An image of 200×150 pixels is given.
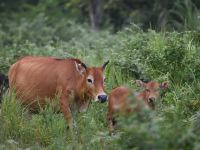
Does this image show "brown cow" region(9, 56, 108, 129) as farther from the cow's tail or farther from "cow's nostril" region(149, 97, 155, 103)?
"cow's nostril" region(149, 97, 155, 103)

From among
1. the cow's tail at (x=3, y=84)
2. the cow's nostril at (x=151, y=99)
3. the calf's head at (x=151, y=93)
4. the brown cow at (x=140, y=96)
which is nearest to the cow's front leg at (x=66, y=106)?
the brown cow at (x=140, y=96)

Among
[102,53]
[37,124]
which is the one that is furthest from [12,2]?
[37,124]

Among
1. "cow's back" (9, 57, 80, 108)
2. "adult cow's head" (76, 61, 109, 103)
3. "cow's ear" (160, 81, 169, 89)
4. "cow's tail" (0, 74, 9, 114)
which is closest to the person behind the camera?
"adult cow's head" (76, 61, 109, 103)

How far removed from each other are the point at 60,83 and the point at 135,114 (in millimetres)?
3228

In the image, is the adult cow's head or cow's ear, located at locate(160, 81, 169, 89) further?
cow's ear, located at locate(160, 81, 169, 89)

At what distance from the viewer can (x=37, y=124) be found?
10.7m

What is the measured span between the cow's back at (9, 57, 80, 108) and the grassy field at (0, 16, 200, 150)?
0.39m

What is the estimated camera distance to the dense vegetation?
8.31 metres

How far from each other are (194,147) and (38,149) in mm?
2727

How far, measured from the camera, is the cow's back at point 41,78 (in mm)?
11499

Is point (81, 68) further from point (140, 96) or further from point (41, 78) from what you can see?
point (140, 96)

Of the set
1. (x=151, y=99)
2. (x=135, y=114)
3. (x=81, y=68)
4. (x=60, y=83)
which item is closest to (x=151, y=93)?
(x=151, y=99)

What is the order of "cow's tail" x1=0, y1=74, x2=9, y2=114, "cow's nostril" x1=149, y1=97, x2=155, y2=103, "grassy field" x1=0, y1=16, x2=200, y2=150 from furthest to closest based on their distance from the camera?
"cow's tail" x1=0, y1=74, x2=9, y2=114, "cow's nostril" x1=149, y1=97, x2=155, y2=103, "grassy field" x1=0, y1=16, x2=200, y2=150

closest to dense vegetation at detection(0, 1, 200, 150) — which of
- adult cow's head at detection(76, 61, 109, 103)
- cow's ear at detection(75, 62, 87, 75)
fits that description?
adult cow's head at detection(76, 61, 109, 103)
